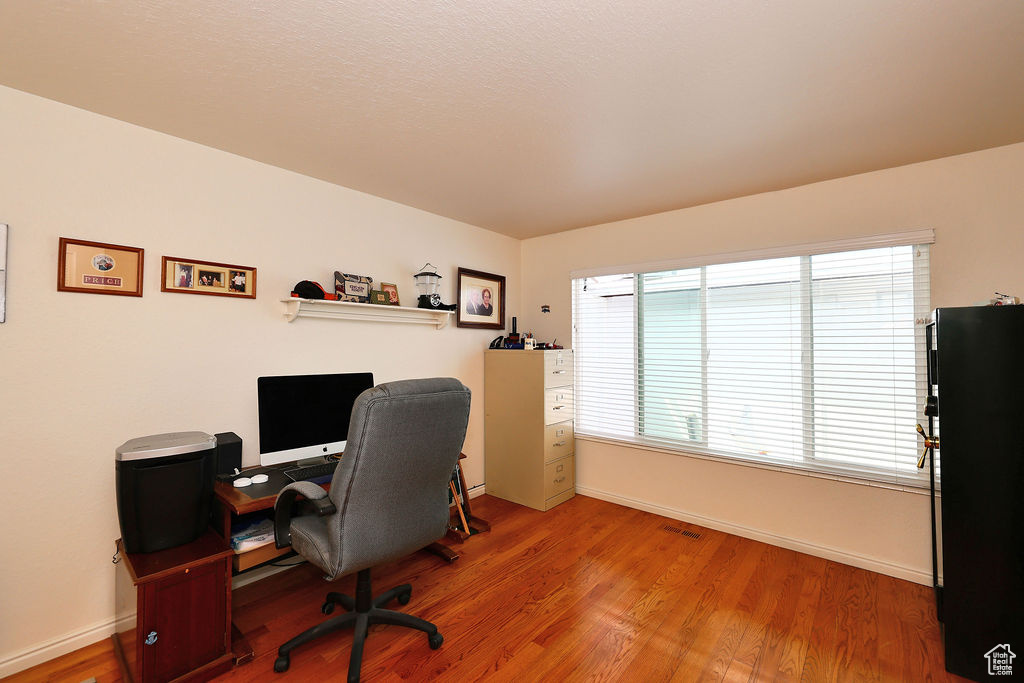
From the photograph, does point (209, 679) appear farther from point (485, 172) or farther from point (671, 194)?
point (671, 194)

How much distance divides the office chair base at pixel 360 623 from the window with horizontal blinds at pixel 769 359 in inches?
90.5

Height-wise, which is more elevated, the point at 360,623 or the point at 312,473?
the point at 312,473

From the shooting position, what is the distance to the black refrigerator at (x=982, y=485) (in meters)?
1.71

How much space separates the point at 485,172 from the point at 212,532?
245 cm

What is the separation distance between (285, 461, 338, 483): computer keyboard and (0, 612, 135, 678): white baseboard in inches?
30.2

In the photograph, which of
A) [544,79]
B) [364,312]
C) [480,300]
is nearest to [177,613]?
[364,312]

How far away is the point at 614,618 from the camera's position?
2.16 meters

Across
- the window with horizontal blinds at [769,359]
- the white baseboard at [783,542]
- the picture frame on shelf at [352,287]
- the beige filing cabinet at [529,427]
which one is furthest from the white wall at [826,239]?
the picture frame on shelf at [352,287]

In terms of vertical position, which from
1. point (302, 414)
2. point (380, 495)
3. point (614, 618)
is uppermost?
point (302, 414)

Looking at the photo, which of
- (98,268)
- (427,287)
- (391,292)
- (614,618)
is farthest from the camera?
(427,287)

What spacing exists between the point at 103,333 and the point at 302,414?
969mm

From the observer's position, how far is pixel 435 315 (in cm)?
347

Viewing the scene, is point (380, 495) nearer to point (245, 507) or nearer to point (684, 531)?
point (245, 507)

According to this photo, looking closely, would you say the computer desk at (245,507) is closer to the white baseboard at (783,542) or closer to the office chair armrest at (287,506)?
the office chair armrest at (287,506)
